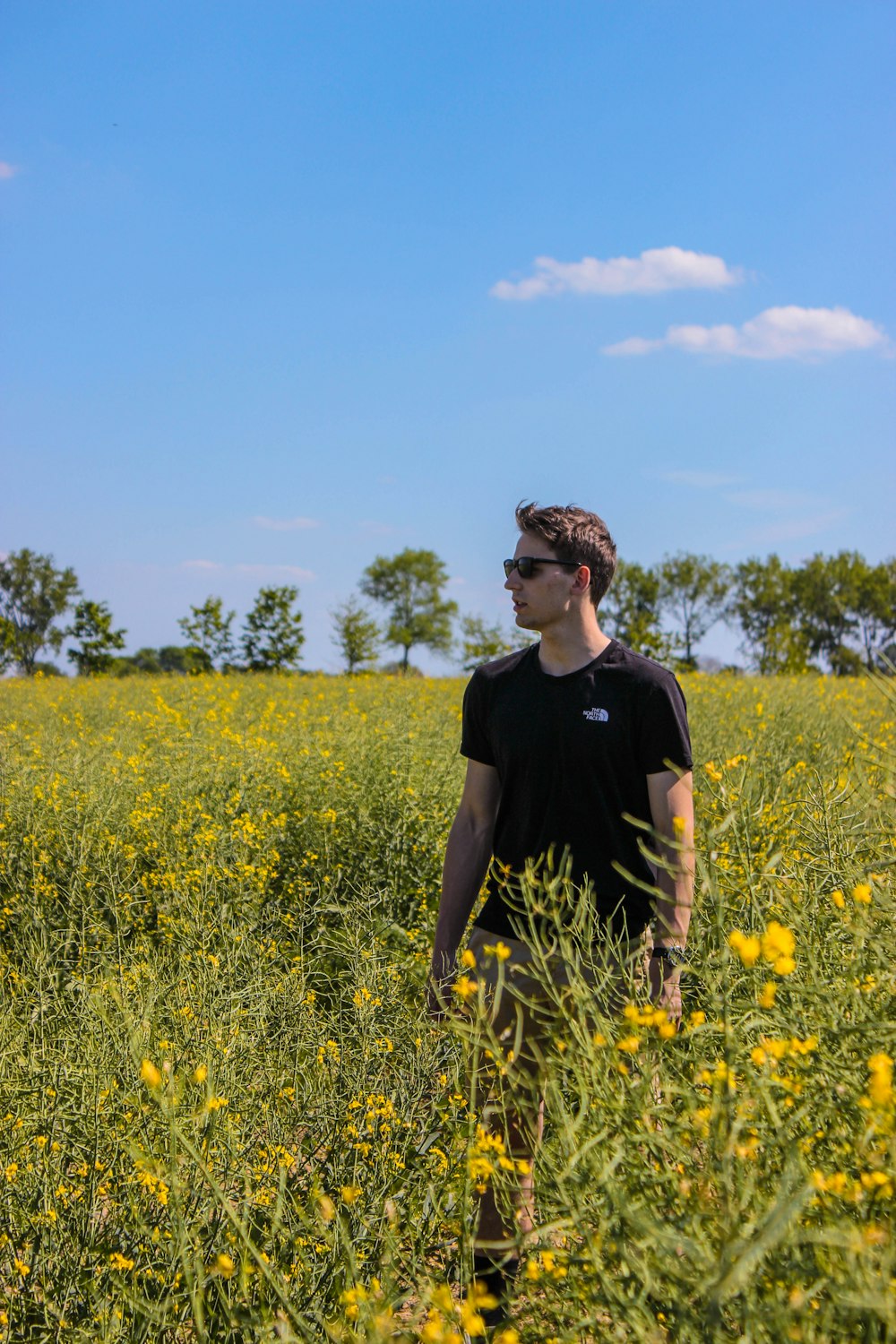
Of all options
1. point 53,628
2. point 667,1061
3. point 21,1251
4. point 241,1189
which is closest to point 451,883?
point 241,1189

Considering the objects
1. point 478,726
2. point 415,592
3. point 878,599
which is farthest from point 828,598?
point 478,726

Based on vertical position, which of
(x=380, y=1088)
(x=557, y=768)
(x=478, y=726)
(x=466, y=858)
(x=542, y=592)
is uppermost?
(x=542, y=592)

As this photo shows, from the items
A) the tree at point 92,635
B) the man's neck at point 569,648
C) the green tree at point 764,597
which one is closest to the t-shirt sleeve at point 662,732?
the man's neck at point 569,648

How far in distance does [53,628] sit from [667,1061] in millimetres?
65519

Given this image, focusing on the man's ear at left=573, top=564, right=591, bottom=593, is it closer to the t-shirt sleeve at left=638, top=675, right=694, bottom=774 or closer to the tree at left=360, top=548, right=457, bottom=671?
the t-shirt sleeve at left=638, top=675, right=694, bottom=774

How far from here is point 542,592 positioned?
3.18 metres

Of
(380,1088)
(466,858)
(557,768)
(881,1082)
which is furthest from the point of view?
(466,858)

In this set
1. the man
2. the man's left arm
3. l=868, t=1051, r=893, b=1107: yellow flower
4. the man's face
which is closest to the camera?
l=868, t=1051, r=893, b=1107: yellow flower

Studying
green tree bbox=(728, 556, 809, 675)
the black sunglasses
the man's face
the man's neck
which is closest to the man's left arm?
the man's neck

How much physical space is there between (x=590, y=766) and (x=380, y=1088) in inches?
42.1

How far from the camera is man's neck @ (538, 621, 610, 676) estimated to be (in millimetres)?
3201

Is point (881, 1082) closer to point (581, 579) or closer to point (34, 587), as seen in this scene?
point (581, 579)

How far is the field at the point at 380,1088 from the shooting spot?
1.21m

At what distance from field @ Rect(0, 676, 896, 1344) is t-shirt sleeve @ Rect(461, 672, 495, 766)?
0.77 meters
